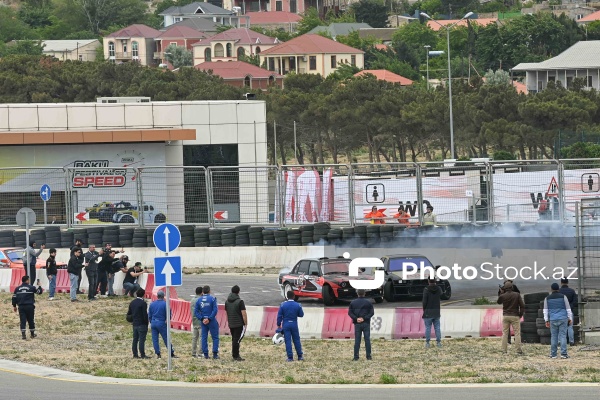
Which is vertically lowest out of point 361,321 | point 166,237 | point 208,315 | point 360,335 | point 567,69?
point 360,335

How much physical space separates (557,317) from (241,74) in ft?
440

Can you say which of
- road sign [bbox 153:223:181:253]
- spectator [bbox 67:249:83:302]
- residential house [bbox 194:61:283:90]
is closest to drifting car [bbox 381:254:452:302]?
spectator [bbox 67:249:83:302]

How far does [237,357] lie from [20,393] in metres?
5.27

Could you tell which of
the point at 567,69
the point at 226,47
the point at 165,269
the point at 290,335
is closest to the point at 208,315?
the point at 290,335

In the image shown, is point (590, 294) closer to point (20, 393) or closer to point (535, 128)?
point (20, 393)

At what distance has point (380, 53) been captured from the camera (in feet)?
591

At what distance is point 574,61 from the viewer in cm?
12706

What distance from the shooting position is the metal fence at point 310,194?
122 ft

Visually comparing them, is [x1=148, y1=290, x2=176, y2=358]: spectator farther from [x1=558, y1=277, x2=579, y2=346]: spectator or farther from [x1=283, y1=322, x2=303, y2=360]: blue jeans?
[x1=558, y1=277, x2=579, y2=346]: spectator

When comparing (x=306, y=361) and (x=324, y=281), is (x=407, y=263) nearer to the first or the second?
(x=324, y=281)

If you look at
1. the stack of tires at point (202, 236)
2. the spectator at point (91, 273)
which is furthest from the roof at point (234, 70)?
the spectator at point (91, 273)

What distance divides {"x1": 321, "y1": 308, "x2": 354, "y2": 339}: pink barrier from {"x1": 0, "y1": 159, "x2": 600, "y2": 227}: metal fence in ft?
33.3

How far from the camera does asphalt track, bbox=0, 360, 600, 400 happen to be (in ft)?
62.6

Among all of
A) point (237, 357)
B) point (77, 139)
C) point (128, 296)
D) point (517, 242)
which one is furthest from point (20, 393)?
point (77, 139)
